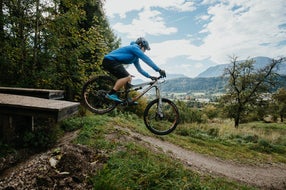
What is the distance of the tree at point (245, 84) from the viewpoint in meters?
32.2

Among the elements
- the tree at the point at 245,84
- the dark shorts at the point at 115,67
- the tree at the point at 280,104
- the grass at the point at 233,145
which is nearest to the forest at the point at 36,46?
the dark shorts at the point at 115,67

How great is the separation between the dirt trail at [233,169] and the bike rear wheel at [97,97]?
12.0 feet

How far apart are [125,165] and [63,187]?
5.69 feet

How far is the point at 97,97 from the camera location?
245 inches

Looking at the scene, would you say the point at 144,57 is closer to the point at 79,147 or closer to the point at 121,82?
the point at 121,82

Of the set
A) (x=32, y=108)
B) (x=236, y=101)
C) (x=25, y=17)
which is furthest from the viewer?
(x=236, y=101)

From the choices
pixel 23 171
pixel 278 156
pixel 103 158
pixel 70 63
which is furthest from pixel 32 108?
pixel 278 156

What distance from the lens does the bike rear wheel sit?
6.04 meters

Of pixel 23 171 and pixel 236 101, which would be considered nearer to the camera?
pixel 23 171

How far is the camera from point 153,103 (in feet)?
19.8

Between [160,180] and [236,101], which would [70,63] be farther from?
[236,101]

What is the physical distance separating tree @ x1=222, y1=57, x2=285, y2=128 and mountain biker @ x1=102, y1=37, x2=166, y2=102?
97.8 ft

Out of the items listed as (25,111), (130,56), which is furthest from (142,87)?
(25,111)

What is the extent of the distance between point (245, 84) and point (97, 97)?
31.9 m
